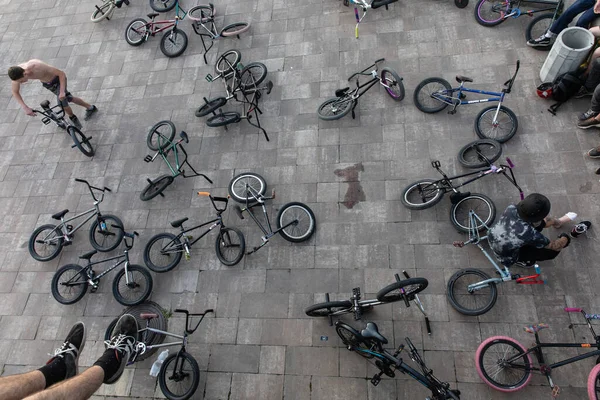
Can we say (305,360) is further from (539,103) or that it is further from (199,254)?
(539,103)

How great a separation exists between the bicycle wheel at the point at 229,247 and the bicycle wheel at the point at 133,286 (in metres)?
1.59

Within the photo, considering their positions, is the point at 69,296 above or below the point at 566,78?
below

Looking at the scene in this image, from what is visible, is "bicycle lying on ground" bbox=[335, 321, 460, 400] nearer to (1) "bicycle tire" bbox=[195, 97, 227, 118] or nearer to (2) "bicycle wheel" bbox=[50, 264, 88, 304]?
(2) "bicycle wheel" bbox=[50, 264, 88, 304]

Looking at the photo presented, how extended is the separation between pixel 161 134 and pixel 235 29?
4065 mm

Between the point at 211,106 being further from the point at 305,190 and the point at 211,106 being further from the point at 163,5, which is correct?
the point at 163,5

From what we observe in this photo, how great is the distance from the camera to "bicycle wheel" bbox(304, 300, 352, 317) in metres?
6.06

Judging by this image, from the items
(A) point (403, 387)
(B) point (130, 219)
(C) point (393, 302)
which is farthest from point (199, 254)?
(A) point (403, 387)

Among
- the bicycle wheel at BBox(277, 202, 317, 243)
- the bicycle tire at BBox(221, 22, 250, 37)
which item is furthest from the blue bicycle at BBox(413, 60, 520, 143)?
the bicycle tire at BBox(221, 22, 250, 37)

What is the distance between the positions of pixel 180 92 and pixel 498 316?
938cm

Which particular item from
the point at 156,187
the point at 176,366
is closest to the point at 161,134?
the point at 156,187

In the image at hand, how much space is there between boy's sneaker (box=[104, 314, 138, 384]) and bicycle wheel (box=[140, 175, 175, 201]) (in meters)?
2.91

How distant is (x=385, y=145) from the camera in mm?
8172

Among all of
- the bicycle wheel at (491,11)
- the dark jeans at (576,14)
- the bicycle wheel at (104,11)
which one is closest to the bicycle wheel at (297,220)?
the bicycle wheel at (491,11)

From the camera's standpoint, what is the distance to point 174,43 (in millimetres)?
10625
